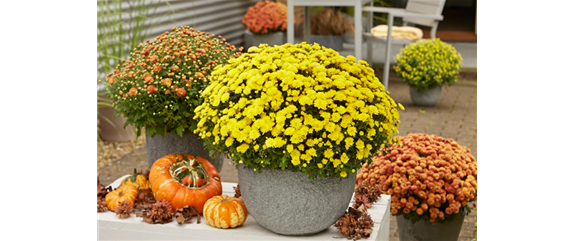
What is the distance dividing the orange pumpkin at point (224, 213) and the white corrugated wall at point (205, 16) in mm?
4383

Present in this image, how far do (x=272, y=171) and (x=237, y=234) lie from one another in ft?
0.99

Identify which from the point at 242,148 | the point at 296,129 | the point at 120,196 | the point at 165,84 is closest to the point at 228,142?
the point at 242,148

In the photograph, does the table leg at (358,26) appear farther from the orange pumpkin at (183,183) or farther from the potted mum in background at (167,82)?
the orange pumpkin at (183,183)

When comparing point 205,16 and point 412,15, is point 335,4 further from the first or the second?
point 205,16

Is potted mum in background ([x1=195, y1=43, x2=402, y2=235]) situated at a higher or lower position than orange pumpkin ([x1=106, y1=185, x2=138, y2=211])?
higher

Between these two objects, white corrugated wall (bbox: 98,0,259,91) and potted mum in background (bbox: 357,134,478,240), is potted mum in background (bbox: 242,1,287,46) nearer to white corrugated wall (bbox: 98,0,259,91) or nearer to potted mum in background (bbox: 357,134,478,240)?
white corrugated wall (bbox: 98,0,259,91)

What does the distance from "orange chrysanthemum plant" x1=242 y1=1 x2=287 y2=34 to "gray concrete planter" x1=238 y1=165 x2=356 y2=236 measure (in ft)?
21.5

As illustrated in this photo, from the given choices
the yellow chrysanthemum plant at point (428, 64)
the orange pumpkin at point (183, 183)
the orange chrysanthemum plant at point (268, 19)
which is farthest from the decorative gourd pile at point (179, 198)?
the orange chrysanthemum plant at point (268, 19)

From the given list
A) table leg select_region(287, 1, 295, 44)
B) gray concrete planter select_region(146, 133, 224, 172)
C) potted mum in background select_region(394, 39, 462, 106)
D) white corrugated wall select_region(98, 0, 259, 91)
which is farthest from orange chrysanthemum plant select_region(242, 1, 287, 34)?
gray concrete planter select_region(146, 133, 224, 172)

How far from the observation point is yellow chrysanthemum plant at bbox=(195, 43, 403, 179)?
181 centimetres

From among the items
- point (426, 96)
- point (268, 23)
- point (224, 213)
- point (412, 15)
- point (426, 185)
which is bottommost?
point (426, 96)

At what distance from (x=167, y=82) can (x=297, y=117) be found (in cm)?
65

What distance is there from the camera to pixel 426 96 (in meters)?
6.53
